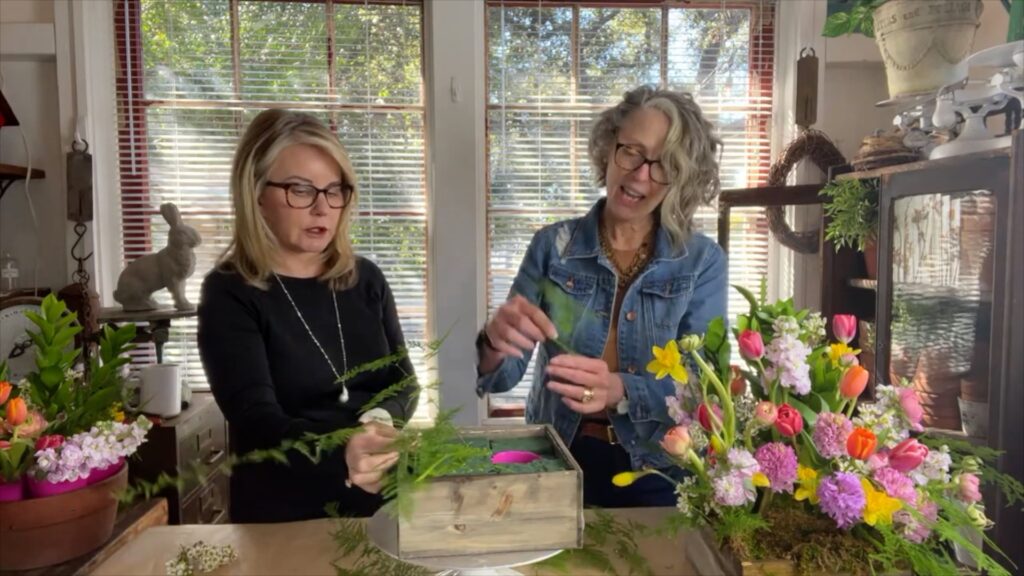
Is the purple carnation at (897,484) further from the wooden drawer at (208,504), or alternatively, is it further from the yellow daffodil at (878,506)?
the wooden drawer at (208,504)

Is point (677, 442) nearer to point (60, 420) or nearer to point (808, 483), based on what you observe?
point (808, 483)

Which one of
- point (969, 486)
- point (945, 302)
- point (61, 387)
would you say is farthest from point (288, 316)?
point (945, 302)

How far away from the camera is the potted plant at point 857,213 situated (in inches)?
73.3

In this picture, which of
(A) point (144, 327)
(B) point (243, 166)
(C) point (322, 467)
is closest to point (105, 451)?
(C) point (322, 467)

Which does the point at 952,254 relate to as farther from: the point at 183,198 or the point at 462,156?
the point at 183,198

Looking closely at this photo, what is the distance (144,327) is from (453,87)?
1.26 metres

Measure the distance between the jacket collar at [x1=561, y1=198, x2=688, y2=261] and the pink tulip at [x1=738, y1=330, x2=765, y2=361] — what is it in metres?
0.56

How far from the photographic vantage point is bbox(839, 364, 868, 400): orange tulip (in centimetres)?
75

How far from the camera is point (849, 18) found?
7.00 feet

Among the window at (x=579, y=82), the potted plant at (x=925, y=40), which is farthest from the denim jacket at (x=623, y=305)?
the window at (x=579, y=82)

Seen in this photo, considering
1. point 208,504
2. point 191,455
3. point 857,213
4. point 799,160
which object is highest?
point 799,160

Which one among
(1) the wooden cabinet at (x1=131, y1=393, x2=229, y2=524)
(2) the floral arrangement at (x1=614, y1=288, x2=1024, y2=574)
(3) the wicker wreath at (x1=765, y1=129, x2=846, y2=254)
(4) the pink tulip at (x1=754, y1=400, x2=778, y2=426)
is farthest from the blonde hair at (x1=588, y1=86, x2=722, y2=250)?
(1) the wooden cabinet at (x1=131, y1=393, x2=229, y2=524)

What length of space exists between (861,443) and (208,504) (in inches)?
75.7

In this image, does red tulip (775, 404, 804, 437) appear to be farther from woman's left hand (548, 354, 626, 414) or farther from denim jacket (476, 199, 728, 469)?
denim jacket (476, 199, 728, 469)
